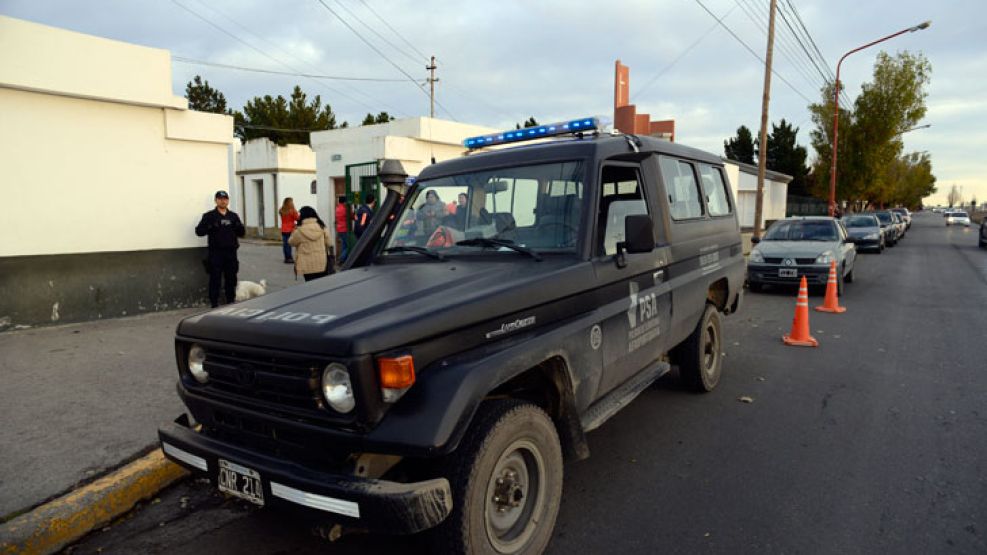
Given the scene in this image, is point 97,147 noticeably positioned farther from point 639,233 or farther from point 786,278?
point 786,278

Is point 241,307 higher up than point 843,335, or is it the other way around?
point 241,307

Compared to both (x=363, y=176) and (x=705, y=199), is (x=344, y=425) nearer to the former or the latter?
(x=705, y=199)

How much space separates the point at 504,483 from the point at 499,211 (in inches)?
Result: 66.0

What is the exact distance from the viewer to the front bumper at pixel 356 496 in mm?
2160

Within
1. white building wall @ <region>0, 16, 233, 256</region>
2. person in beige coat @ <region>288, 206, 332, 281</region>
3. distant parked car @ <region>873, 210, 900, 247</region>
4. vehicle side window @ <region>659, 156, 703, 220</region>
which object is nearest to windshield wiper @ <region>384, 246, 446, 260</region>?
vehicle side window @ <region>659, 156, 703, 220</region>

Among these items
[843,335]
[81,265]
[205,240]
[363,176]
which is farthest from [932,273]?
[81,265]

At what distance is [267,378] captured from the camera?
249 cm

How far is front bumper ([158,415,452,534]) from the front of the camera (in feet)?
7.09

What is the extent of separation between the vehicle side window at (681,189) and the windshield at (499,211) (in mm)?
1213

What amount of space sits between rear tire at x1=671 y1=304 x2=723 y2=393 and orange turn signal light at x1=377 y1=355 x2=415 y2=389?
3.49m

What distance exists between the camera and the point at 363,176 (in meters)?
13.9

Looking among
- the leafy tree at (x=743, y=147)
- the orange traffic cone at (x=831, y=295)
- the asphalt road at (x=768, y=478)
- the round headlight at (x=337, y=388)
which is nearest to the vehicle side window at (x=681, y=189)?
the asphalt road at (x=768, y=478)

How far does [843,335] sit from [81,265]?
33.4 ft

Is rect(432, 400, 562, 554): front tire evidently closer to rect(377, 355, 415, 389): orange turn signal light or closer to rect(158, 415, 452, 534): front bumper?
rect(158, 415, 452, 534): front bumper
